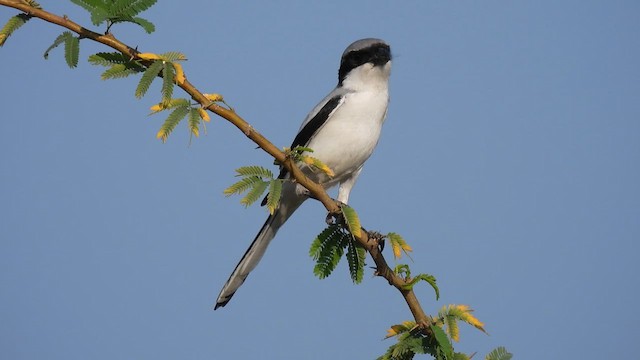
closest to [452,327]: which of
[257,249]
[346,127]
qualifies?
[257,249]

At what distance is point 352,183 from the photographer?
6.26 metres

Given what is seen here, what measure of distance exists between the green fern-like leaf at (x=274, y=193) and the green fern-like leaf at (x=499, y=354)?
1.09m

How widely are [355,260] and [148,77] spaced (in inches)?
53.0

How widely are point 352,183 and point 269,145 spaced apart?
314 centimetres

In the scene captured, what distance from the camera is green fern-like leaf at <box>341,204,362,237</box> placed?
3.46 m

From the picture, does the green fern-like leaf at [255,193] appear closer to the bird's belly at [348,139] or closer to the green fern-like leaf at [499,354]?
the green fern-like leaf at [499,354]

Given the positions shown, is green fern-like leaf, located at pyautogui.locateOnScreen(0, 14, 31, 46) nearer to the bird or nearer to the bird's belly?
the bird

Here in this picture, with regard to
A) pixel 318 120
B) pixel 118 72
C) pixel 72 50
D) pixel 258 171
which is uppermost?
pixel 318 120

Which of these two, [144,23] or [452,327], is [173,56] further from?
[452,327]

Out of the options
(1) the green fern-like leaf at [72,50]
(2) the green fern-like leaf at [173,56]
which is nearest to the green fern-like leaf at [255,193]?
(2) the green fern-like leaf at [173,56]

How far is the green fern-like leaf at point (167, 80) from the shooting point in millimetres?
2959

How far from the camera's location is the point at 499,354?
3080mm

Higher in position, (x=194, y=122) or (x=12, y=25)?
(x=12, y=25)

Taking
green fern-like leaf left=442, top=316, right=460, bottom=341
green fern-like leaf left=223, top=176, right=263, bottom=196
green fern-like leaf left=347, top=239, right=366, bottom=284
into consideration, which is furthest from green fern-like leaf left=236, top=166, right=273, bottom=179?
green fern-like leaf left=442, top=316, right=460, bottom=341
